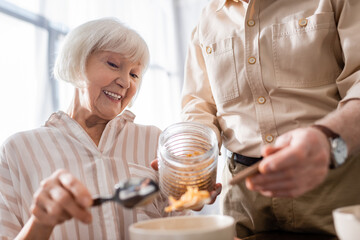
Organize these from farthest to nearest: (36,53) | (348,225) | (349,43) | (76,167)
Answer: (36,53) → (76,167) → (349,43) → (348,225)

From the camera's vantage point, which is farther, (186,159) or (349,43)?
(349,43)

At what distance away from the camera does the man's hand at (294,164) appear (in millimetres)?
548

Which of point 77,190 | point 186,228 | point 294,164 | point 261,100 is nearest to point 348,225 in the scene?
point 294,164

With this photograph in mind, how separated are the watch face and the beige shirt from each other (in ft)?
0.87

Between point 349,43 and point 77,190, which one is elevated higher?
point 349,43

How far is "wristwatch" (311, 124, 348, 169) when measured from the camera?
0.62m

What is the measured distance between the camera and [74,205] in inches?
23.2

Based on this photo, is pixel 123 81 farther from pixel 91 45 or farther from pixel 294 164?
pixel 294 164

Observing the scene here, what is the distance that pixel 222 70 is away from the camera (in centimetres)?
109

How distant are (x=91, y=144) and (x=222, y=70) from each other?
17.8 inches

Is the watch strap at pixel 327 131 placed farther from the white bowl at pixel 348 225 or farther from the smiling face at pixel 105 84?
Answer: the smiling face at pixel 105 84

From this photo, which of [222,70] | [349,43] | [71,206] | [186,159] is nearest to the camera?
[71,206]

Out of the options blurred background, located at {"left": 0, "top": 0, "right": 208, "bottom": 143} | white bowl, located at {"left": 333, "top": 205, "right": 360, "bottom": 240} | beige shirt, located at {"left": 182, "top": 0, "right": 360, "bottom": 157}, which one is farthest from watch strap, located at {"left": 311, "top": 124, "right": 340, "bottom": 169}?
blurred background, located at {"left": 0, "top": 0, "right": 208, "bottom": 143}

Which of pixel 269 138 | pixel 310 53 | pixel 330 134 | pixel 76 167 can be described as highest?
pixel 310 53
